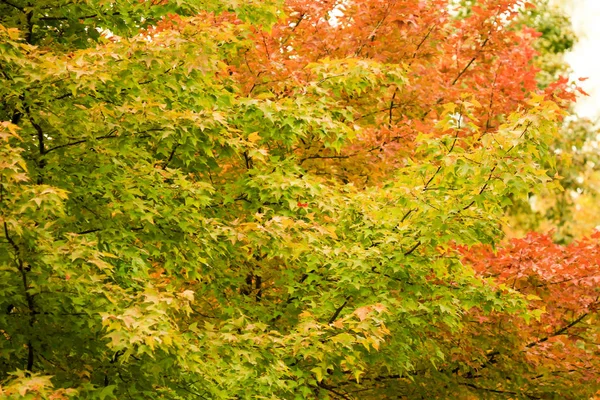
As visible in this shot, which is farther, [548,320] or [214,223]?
[548,320]

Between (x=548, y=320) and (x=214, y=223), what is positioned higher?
(x=214, y=223)

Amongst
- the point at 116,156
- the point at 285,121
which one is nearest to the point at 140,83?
the point at 116,156

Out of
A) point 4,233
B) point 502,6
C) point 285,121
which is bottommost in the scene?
point 4,233

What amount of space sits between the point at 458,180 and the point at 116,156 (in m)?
2.86

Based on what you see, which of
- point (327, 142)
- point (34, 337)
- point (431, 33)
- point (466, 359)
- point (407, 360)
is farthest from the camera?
point (431, 33)

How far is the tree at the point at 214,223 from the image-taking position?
6090mm

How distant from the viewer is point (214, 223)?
7527mm

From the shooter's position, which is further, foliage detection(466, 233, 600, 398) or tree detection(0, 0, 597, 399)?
foliage detection(466, 233, 600, 398)

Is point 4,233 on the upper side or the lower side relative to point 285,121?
lower

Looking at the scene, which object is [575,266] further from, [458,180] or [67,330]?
[67,330]

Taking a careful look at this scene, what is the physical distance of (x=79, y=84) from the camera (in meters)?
6.15

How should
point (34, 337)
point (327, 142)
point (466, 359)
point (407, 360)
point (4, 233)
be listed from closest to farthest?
point (4, 233) < point (34, 337) < point (407, 360) < point (327, 142) < point (466, 359)

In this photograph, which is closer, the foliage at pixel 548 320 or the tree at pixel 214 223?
the tree at pixel 214 223

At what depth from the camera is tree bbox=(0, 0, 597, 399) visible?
20.0 ft
